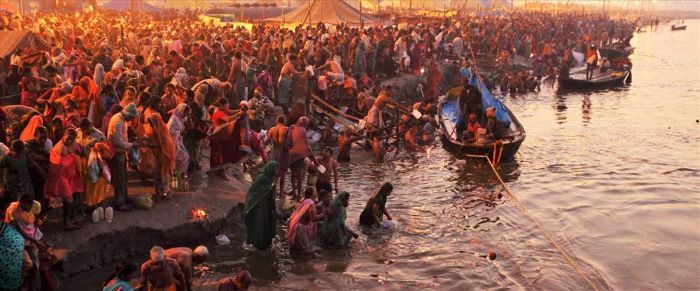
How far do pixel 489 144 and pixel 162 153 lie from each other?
27.5 feet

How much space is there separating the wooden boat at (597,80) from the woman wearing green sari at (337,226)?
21.9 m

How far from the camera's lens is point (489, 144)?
15.3 m

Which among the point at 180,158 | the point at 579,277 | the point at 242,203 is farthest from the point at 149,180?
the point at 579,277

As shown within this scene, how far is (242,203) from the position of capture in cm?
1070

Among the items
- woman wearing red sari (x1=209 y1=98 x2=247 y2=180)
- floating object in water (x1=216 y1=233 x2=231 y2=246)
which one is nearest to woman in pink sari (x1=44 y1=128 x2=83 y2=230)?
floating object in water (x1=216 y1=233 x2=231 y2=246)

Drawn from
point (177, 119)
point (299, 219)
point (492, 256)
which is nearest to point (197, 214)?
point (177, 119)

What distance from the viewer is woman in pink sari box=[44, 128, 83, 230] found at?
7.99 meters

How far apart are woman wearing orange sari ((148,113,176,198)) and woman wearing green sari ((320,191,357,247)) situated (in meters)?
2.43

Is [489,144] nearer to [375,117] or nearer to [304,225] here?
[375,117]

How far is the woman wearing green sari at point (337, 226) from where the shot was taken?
31.6 feet

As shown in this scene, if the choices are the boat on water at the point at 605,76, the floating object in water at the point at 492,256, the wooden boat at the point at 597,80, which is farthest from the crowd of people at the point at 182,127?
the boat on water at the point at 605,76

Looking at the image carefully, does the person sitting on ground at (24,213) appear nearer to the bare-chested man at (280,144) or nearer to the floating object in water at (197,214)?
the floating object in water at (197,214)

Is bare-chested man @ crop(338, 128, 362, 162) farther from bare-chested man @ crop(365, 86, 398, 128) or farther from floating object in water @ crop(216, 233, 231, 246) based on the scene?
floating object in water @ crop(216, 233, 231, 246)

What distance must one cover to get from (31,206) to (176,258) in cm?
167
